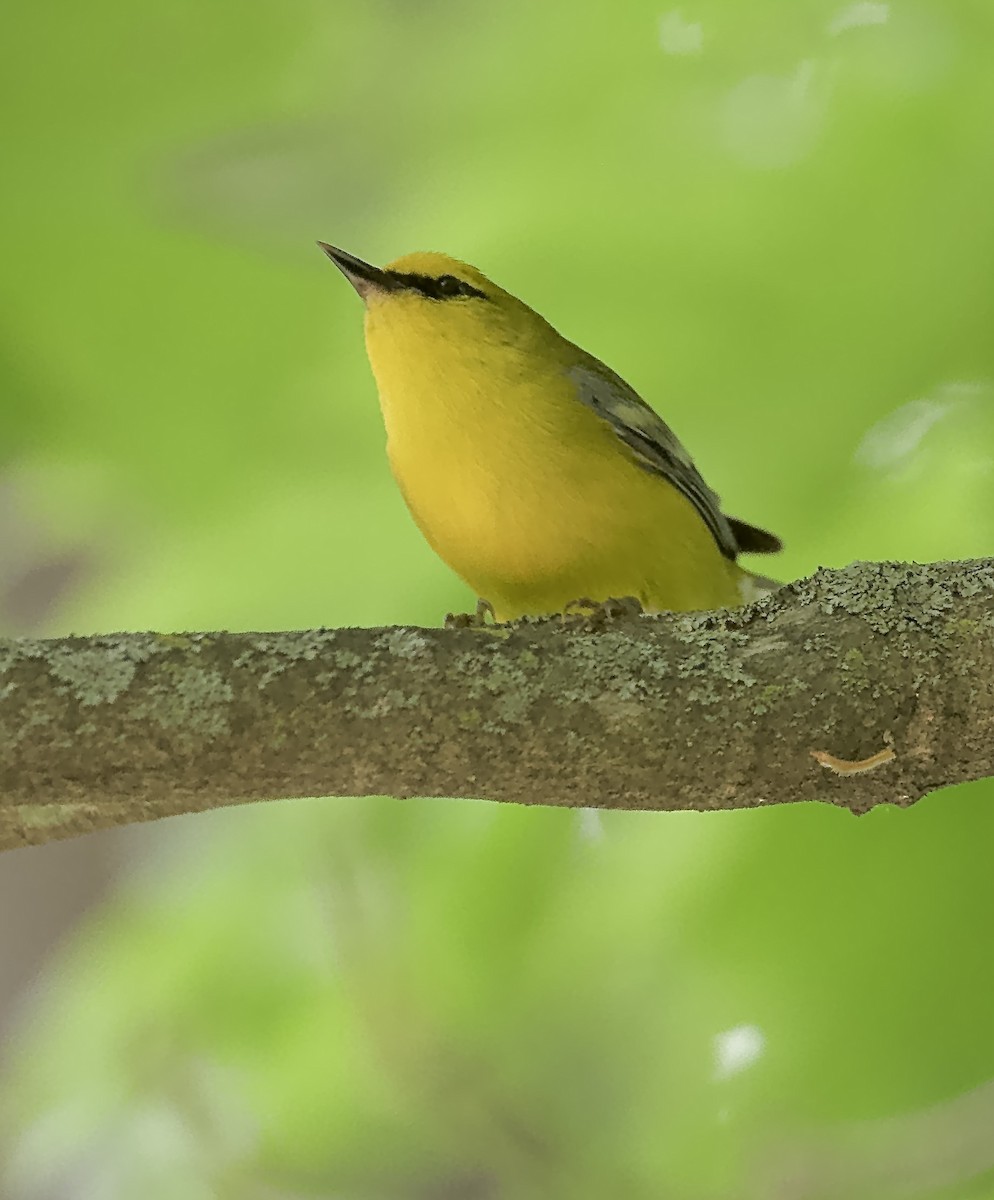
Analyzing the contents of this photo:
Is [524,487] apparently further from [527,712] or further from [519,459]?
[527,712]

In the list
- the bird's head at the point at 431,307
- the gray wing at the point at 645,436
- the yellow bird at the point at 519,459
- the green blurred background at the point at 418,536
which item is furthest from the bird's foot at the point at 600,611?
the green blurred background at the point at 418,536

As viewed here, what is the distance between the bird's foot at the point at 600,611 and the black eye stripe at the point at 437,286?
0.32 metres

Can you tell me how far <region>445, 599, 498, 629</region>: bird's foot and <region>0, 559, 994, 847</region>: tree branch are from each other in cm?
13

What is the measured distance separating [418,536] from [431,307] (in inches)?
15.1

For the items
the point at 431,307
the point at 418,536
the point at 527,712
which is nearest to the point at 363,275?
the point at 431,307

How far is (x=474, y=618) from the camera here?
1.02 m

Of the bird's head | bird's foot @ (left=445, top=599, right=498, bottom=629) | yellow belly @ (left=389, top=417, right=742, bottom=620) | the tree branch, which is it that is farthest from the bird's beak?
the tree branch

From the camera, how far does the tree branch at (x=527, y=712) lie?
2.04 feet

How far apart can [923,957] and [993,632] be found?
26.1 inches

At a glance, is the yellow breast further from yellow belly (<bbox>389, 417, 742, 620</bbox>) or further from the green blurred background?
the green blurred background

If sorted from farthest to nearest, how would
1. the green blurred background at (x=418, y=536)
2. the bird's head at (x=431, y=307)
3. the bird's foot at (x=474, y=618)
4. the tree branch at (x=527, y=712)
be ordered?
the green blurred background at (x=418, y=536)
the bird's head at (x=431, y=307)
the bird's foot at (x=474, y=618)
the tree branch at (x=527, y=712)

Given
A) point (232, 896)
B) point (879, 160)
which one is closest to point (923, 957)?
point (232, 896)

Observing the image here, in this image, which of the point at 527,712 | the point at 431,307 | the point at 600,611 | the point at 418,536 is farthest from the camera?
the point at 418,536

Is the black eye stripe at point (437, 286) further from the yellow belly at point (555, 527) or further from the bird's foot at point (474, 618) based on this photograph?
the bird's foot at point (474, 618)
